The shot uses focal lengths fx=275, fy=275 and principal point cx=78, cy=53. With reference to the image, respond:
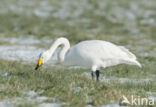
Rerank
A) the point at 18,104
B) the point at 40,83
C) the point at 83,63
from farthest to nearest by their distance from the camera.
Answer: the point at 83,63 → the point at 40,83 → the point at 18,104

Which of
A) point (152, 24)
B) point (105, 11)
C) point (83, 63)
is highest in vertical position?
point (105, 11)

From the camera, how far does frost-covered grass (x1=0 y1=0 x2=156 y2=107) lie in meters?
5.86

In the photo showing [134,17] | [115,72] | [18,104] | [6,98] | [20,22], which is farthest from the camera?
[134,17]

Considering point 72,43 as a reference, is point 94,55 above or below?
below

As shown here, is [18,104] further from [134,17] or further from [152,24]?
[134,17]

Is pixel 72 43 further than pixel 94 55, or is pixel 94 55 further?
pixel 72 43

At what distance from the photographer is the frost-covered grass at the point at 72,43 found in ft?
19.2

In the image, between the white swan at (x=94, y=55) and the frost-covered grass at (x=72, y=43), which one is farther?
the white swan at (x=94, y=55)

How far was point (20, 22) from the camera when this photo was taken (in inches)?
1283

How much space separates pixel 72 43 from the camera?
65.4 ft

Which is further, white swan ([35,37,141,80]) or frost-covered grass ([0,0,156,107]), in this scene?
white swan ([35,37,141,80])

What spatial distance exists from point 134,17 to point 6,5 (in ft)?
60.1

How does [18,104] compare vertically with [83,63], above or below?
below

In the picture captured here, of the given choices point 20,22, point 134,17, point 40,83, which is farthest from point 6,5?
point 40,83
